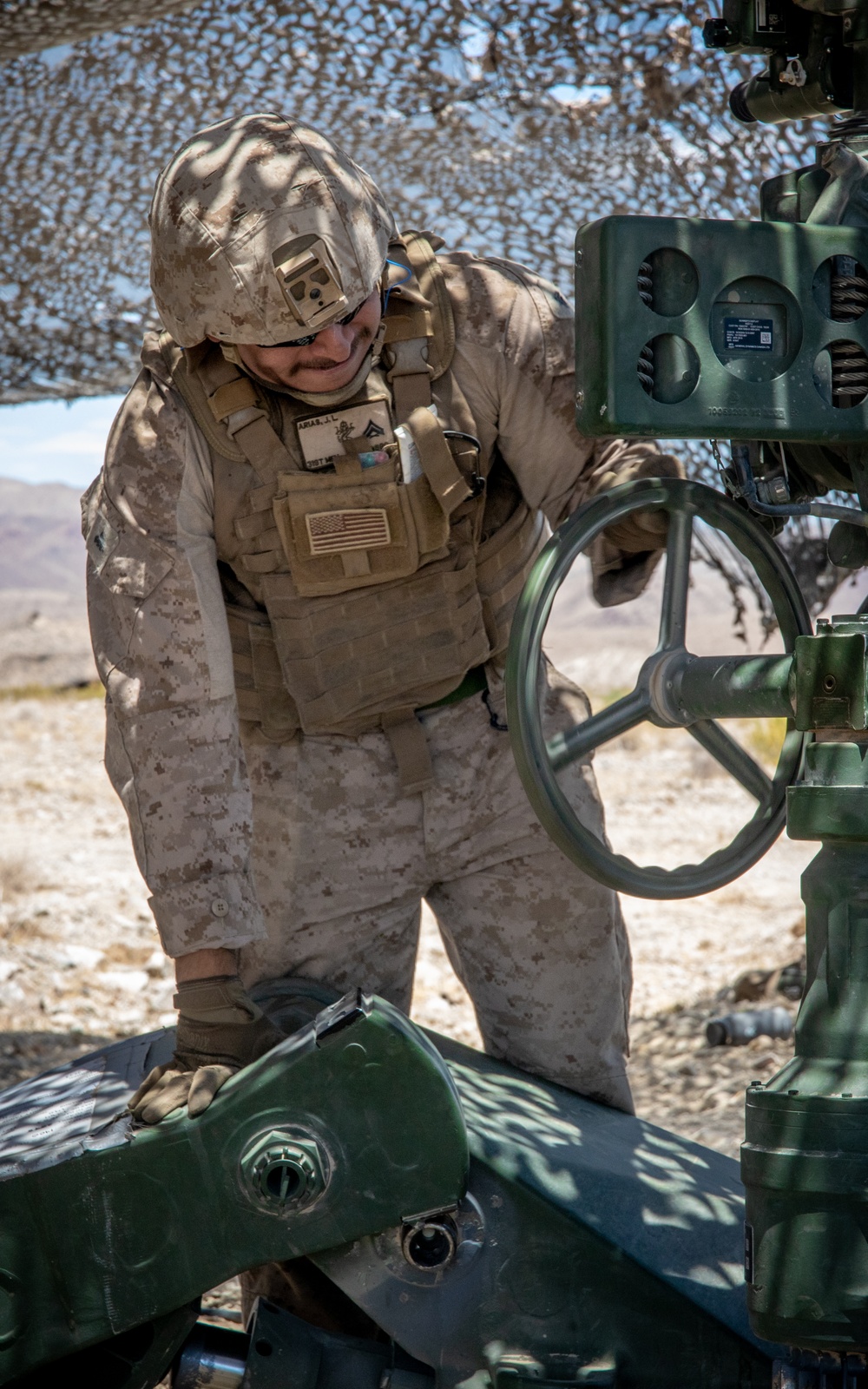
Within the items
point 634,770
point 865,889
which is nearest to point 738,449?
point 865,889

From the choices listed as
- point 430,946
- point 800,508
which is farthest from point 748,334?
point 430,946

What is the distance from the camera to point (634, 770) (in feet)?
35.2

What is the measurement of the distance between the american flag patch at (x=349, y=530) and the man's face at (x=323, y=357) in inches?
8.2

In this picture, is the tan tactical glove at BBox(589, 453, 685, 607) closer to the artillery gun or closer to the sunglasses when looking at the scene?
the artillery gun

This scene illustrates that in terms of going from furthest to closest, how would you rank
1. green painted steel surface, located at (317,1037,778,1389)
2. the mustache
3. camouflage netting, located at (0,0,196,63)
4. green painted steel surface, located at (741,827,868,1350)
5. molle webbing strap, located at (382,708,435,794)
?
camouflage netting, located at (0,0,196,63)
molle webbing strap, located at (382,708,435,794)
the mustache
green painted steel surface, located at (317,1037,778,1389)
green painted steel surface, located at (741,827,868,1350)

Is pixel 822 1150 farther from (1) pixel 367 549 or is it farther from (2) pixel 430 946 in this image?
(2) pixel 430 946

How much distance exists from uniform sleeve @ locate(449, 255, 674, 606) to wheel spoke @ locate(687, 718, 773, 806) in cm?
42

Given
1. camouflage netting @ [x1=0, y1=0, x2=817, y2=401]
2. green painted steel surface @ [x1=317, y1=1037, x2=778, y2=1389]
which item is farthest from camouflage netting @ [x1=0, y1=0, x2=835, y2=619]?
green painted steel surface @ [x1=317, y1=1037, x2=778, y2=1389]

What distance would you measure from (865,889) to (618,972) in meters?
1.09

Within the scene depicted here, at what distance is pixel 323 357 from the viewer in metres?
2.36

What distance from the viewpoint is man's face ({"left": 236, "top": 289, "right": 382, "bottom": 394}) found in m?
2.35

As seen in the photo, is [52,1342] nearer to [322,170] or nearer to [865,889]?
[865,889]

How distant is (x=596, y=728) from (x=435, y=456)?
2.06 ft

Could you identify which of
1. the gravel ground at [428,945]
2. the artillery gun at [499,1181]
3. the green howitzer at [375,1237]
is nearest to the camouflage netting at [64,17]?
the artillery gun at [499,1181]
